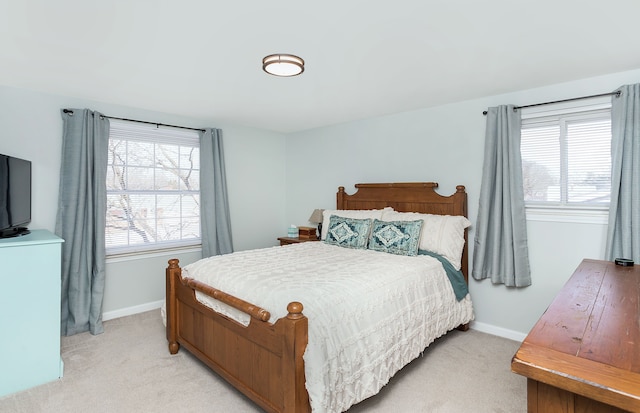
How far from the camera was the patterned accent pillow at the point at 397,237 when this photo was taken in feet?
9.96

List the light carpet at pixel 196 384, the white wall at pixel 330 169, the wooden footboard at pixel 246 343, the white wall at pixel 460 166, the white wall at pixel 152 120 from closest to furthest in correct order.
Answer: the wooden footboard at pixel 246 343, the light carpet at pixel 196 384, the white wall at pixel 460 166, the white wall at pixel 330 169, the white wall at pixel 152 120

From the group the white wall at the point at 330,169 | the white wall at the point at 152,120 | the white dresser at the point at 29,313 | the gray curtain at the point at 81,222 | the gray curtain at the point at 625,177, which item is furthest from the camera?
the gray curtain at the point at 81,222

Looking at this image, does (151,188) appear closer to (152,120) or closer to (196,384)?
(152,120)

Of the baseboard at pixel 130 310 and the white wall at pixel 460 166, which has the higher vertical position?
the white wall at pixel 460 166

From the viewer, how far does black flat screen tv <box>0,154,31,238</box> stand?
2.50 meters

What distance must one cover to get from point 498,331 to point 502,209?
117 centimetres

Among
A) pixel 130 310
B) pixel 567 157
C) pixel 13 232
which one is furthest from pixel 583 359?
pixel 130 310

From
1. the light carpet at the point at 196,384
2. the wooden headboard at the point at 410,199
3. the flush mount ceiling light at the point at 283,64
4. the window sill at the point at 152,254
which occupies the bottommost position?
the light carpet at the point at 196,384

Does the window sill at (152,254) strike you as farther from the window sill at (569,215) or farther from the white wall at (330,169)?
the window sill at (569,215)

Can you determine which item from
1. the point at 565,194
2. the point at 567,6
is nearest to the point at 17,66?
the point at 567,6

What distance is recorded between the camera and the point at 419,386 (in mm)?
2295

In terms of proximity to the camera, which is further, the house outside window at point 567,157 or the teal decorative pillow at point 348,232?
the teal decorative pillow at point 348,232

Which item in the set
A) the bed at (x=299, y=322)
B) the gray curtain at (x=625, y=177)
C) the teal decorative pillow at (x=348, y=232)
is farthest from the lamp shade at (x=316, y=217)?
the gray curtain at (x=625, y=177)

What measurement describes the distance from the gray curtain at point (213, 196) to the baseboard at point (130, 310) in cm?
77
